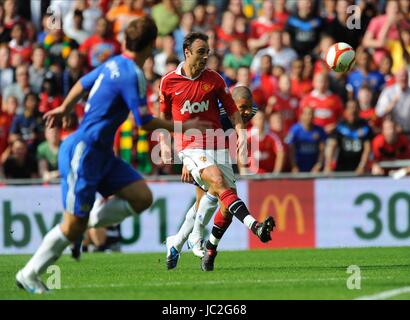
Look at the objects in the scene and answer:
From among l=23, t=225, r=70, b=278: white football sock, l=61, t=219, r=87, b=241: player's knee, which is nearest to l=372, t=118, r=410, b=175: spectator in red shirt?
l=61, t=219, r=87, b=241: player's knee

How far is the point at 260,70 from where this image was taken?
18.8 m

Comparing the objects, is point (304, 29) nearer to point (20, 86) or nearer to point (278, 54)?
point (278, 54)

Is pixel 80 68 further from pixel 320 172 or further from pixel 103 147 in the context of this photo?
pixel 103 147

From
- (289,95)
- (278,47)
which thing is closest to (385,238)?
(289,95)

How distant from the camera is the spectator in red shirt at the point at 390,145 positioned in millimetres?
16969

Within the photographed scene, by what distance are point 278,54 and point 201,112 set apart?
793cm

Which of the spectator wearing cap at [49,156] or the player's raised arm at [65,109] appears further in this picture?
the spectator wearing cap at [49,156]

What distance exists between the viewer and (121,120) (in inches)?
359

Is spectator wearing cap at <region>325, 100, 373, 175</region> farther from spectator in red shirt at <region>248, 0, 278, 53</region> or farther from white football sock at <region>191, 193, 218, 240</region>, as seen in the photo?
white football sock at <region>191, 193, 218, 240</region>

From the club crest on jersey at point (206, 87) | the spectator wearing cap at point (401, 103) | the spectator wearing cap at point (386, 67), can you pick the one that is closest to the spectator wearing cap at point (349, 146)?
the spectator wearing cap at point (401, 103)

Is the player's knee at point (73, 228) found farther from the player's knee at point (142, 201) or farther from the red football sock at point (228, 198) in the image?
the red football sock at point (228, 198)

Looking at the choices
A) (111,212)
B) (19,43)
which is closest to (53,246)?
(111,212)

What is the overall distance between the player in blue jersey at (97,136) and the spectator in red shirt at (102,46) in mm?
10010

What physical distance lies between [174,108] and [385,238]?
558cm
